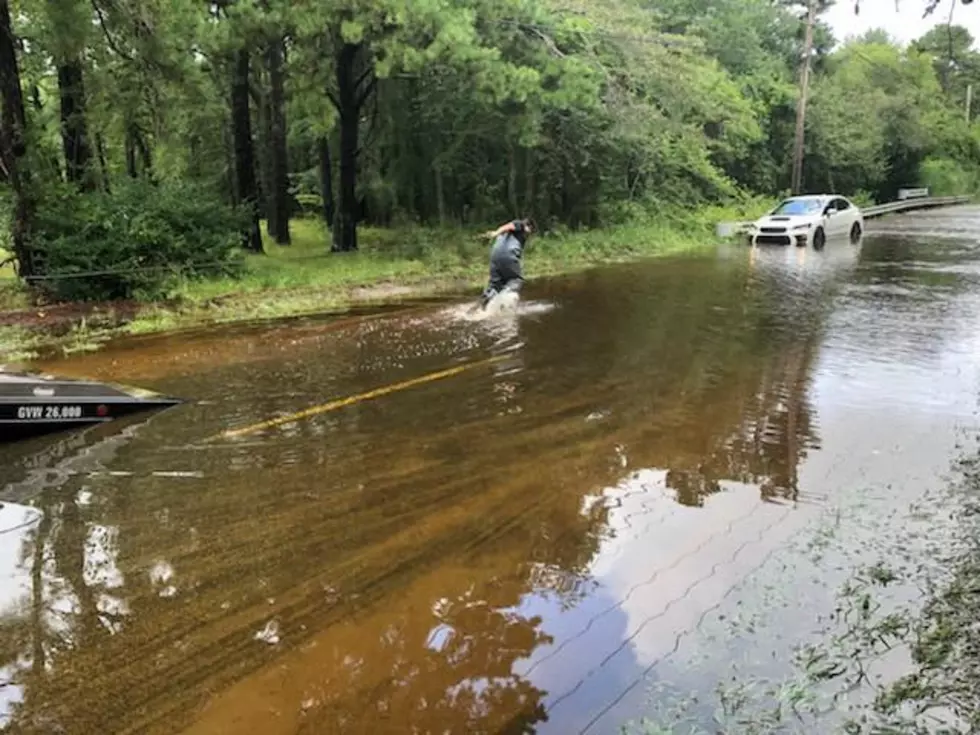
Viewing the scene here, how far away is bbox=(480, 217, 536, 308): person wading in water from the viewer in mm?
15055

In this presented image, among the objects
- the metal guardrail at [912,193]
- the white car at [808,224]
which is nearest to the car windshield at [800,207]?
the white car at [808,224]

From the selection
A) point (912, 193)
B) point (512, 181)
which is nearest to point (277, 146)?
point (512, 181)

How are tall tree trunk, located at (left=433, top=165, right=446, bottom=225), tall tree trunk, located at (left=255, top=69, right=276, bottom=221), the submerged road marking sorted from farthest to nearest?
tall tree trunk, located at (left=433, top=165, right=446, bottom=225)
tall tree trunk, located at (left=255, top=69, right=276, bottom=221)
the submerged road marking

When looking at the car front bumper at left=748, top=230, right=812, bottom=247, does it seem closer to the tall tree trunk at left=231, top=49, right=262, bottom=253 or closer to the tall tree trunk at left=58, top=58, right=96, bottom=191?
the tall tree trunk at left=231, top=49, right=262, bottom=253

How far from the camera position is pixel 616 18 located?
26.4m

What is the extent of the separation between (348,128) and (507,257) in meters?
9.99

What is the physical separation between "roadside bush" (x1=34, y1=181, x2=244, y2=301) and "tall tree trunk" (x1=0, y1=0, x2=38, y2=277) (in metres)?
0.26

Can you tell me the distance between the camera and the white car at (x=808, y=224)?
28.5m

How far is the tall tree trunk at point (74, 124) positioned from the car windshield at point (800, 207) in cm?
2100

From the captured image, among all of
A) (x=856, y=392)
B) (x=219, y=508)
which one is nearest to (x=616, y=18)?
(x=856, y=392)

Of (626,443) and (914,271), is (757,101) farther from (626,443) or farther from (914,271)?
(626,443)

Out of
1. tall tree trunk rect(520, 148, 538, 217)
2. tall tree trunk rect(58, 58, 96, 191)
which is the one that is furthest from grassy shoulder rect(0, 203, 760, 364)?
tall tree trunk rect(58, 58, 96, 191)

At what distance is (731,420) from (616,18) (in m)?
20.3

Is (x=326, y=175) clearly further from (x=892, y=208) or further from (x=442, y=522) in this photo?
(x=892, y=208)
